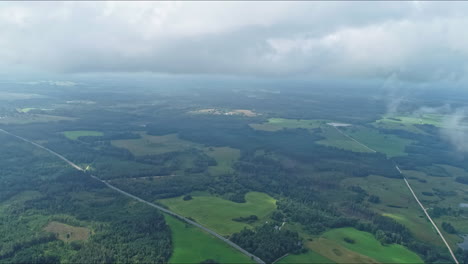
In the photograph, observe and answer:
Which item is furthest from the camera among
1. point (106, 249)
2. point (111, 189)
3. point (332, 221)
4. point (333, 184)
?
point (333, 184)

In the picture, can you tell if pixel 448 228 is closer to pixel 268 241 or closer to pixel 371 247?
pixel 371 247

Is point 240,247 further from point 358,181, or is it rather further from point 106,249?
point 358,181

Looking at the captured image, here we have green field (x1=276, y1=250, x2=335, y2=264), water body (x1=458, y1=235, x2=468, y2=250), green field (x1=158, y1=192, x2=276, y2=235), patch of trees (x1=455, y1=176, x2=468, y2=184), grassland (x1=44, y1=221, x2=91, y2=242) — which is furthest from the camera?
patch of trees (x1=455, y1=176, x2=468, y2=184)

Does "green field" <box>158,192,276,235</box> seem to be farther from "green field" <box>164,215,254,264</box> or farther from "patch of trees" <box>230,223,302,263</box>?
"green field" <box>164,215,254,264</box>

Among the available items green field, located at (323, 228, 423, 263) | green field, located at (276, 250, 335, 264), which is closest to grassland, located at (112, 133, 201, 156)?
green field, located at (323, 228, 423, 263)

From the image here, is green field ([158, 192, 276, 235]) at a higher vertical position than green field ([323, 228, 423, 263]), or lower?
higher

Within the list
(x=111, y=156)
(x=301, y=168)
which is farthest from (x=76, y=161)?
(x=301, y=168)

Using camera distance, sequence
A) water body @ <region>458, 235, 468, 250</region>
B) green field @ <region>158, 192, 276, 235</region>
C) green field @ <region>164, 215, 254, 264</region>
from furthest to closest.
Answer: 1. green field @ <region>158, 192, 276, 235</region>
2. water body @ <region>458, 235, 468, 250</region>
3. green field @ <region>164, 215, 254, 264</region>
